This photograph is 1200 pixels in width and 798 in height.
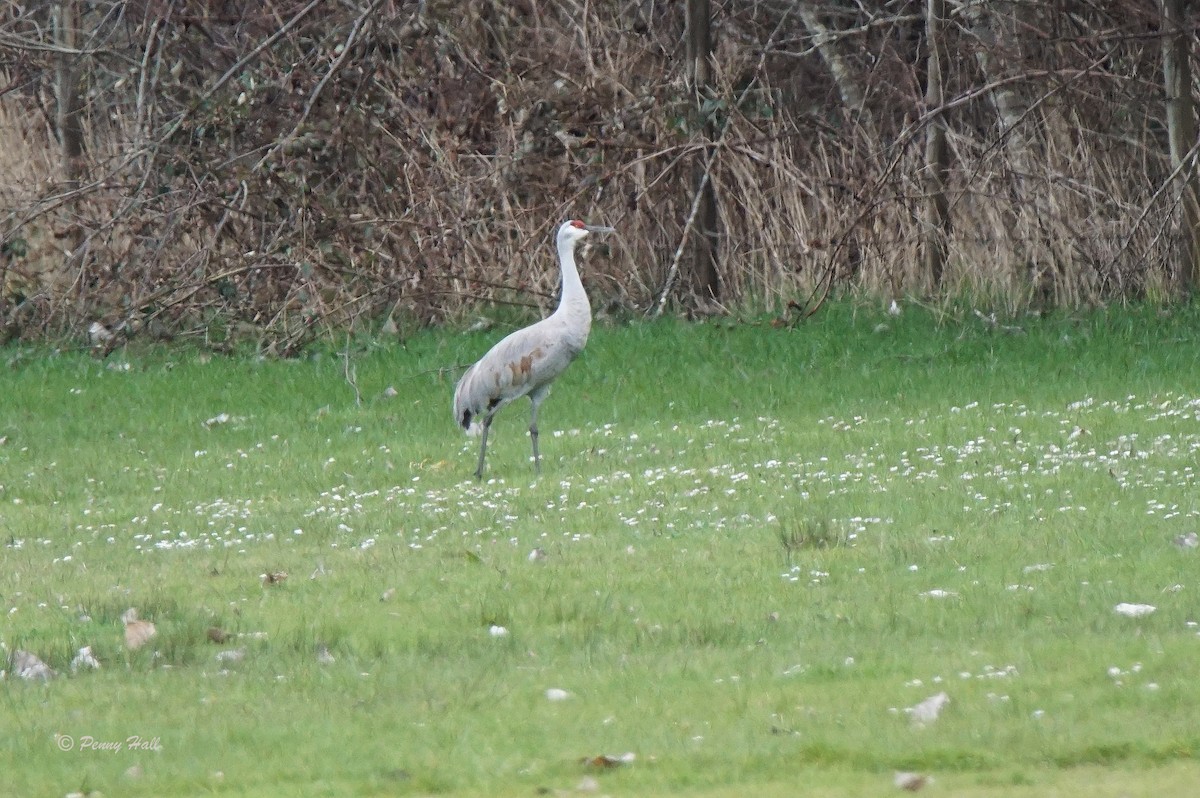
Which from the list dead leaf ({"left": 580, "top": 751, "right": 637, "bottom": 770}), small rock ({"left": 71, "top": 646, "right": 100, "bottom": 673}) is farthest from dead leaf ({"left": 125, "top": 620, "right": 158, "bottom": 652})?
dead leaf ({"left": 580, "top": 751, "right": 637, "bottom": 770})

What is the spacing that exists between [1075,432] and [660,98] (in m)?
9.85

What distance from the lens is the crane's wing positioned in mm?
13539

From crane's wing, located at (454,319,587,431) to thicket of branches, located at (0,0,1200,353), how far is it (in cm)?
593

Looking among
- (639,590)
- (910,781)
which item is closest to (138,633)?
(639,590)

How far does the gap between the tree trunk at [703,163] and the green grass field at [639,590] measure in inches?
183

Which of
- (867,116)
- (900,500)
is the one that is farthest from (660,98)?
(900,500)

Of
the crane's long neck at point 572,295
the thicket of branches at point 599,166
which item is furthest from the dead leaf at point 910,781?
the thicket of branches at point 599,166

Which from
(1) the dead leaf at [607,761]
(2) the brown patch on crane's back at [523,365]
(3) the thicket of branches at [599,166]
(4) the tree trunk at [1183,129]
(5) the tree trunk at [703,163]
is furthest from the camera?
(5) the tree trunk at [703,163]

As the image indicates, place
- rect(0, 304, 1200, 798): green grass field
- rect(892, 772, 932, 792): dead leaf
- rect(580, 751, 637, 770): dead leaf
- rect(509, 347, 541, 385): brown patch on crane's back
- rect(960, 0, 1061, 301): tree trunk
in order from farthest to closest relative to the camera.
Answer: rect(960, 0, 1061, 301): tree trunk < rect(509, 347, 541, 385): brown patch on crane's back < rect(0, 304, 1200, 798): green grass field < rect(580, 751, 637, 770): dead leaf < rect(892, 772, 932, 792): dead leaf

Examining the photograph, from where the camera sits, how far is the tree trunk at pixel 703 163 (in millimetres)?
20594

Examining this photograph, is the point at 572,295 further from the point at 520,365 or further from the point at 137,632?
the point at 137,632

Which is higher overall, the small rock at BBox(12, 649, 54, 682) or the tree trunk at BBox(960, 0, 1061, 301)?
the tree trunk at BBox(960, 0, 1061, 301)

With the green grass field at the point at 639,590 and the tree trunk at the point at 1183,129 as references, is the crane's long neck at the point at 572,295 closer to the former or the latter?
the green grass field at the point at 639,590

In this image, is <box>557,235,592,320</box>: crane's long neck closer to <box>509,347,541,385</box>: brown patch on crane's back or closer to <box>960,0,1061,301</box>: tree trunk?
<box>509,347,541,385</box>: brown patch on crane's back
